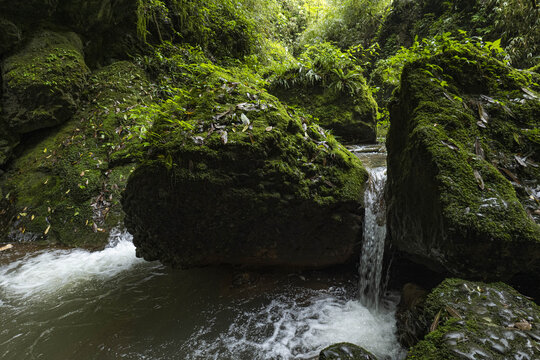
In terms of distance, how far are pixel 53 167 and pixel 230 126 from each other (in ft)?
15.8

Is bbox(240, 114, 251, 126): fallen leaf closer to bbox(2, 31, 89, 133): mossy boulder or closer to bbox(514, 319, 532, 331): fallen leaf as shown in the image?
bbox(514, 319, 532, 331): fallen leaf

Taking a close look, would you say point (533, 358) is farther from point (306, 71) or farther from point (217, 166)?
point (306, 71)

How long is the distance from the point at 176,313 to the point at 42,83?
18.4 feet

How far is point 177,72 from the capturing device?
7.41 meters

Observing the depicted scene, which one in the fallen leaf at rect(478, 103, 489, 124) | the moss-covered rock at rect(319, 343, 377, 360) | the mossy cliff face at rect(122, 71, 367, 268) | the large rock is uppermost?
the large rock

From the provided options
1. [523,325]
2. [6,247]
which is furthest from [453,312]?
[6,247]

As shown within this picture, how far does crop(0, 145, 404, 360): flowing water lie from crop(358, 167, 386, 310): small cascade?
12 cm

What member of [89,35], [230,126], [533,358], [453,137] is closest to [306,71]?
[230,126]

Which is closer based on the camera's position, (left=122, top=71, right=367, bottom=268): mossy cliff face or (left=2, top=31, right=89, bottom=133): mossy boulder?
(left=122, top=71, right=367, bottom=268): mossy cliff face

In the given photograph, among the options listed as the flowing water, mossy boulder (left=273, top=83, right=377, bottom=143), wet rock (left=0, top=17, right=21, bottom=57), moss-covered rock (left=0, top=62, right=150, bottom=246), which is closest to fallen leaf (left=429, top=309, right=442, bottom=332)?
the flowing water

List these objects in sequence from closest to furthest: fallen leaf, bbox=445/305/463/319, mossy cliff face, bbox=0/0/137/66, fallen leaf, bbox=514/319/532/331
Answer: fallen leaf, bbox=514/319/532/331
fallen leaf, bbox=445/305/463/319
mossy cliff face, bbox=0/0/137/66

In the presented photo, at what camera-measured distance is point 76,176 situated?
5219mm

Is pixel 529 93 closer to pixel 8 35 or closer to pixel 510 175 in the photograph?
pixel 510 175

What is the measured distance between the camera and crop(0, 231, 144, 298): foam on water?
142 inches
